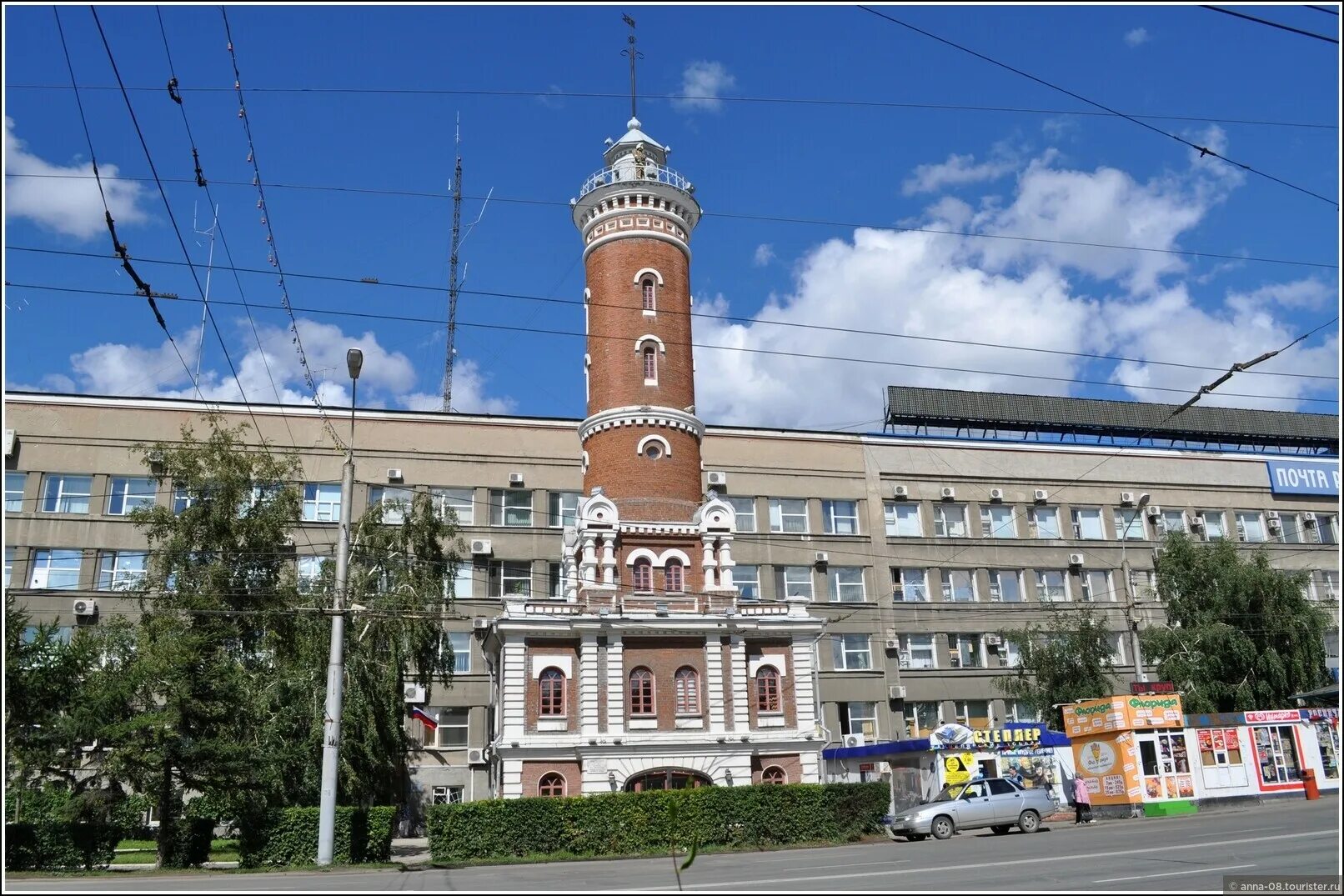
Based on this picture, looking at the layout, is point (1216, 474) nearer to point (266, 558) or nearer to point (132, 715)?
point (266, 558)

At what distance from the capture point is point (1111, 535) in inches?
2269

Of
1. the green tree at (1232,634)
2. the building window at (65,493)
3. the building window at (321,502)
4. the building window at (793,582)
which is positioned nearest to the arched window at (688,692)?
the building window at (793,582)

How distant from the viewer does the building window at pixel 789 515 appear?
52875 millimetres

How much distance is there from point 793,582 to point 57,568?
3358cm

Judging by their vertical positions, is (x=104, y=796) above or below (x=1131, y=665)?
below

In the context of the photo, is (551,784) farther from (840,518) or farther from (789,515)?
(840,518)

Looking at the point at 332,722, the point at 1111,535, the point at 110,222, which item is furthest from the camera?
the point at 1111,535

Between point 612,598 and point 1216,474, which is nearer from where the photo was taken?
point 612,598

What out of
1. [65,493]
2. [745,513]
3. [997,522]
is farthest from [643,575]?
[65,493]

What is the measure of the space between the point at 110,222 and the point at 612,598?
23.9 meters

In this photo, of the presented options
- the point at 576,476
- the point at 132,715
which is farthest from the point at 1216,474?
the point at 132,715

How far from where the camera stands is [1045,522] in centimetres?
5716

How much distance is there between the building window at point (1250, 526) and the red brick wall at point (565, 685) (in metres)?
43.5

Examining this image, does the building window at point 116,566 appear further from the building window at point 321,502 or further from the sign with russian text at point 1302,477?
the sign with russian text at point 1302,477
